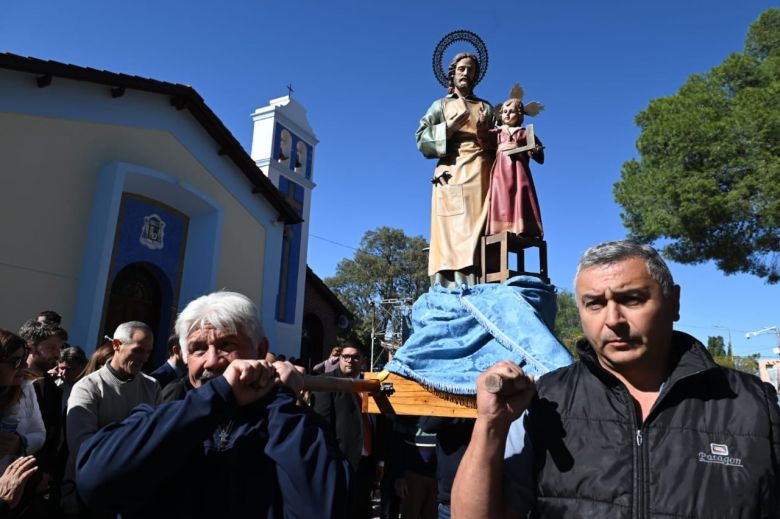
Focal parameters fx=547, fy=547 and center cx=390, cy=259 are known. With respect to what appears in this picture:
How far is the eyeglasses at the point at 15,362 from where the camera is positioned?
2.64 meters

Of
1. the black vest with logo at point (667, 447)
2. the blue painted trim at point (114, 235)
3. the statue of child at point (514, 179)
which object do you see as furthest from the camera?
the blue painted trim at point (114, 235)

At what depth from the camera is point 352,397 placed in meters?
4.44

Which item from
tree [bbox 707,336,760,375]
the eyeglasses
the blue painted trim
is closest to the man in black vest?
the eyeglasses

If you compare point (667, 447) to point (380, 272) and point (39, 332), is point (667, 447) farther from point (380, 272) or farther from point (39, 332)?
point (380, 272)

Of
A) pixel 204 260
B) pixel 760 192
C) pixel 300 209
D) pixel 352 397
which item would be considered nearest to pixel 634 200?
pixel 760 192

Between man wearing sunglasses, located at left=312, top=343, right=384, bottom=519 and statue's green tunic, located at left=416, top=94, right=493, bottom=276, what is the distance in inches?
47.0

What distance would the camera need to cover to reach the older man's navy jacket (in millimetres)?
1440

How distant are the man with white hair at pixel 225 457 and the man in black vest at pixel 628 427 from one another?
1.40ft

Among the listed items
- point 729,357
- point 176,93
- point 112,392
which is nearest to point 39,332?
point 112,392

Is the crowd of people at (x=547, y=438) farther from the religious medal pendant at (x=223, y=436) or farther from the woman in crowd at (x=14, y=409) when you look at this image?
the woman in crowd at (x=14, y=409)

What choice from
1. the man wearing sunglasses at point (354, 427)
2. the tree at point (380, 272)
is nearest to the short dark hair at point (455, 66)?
the man wearing sunglasses at point (354, 427)

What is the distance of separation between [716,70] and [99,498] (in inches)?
672

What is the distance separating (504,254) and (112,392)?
269 centimetres

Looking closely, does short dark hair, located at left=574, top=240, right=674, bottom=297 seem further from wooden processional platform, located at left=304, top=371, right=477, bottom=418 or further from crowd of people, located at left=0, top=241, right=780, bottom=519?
wooden processional platform, located at left=304, top=371, right=477, bottom=418
